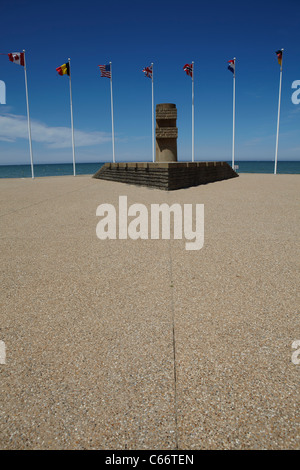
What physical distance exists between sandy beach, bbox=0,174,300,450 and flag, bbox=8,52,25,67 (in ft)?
67.7

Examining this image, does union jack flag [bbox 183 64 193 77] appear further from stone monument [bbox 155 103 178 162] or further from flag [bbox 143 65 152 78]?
stone monument [bbox 155 103 178 162]

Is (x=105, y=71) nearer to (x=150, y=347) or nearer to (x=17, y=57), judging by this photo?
(x=17, y=57)

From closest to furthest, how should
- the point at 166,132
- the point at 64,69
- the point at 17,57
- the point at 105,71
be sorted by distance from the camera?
1. the point at 166,132
2. the point at 17,57
3. the point at 64,69
4. the point at 105,71

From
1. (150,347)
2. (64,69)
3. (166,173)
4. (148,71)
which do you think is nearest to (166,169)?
(166,173)

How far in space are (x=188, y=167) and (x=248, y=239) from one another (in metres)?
9.39

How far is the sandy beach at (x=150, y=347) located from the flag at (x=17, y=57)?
20.6 metres

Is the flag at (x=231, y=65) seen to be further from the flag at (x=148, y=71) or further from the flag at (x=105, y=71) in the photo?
the flag at (x=105, y=71)

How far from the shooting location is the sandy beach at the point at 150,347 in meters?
1.86

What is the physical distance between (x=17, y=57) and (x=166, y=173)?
1591cm

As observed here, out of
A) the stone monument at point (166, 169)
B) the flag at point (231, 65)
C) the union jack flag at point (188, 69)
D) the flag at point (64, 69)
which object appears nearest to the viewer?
the stone monument at point (166, 169)

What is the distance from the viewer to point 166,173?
516 inches

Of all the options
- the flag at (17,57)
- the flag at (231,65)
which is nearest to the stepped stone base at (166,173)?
the flag at (17,57)

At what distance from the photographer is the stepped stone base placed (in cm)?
1333

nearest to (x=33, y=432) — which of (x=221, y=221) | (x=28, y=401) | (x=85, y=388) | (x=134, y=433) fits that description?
(x=28, y=401)
